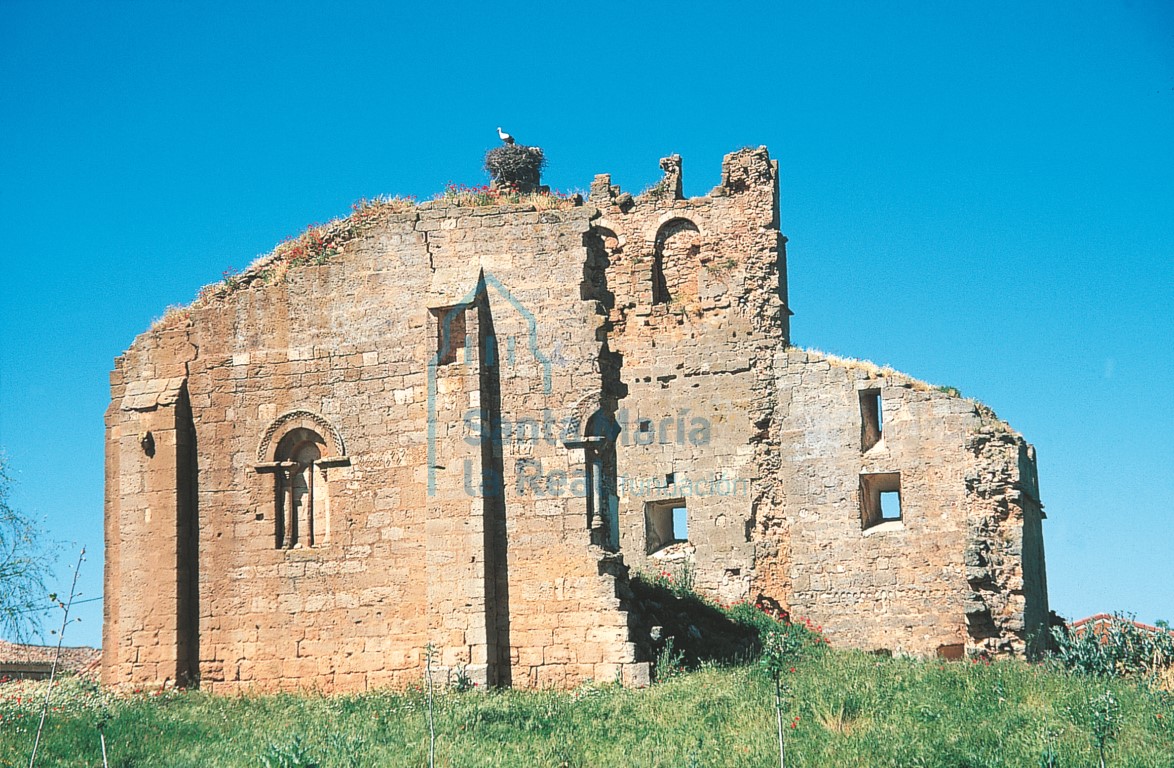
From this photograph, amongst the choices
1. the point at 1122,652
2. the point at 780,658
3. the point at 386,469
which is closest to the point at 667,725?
the point at 780,658

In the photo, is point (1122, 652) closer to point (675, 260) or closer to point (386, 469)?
point (386, 469)

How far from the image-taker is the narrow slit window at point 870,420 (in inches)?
947

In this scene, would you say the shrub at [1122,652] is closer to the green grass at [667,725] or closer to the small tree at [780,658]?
the green grass at [667,725]

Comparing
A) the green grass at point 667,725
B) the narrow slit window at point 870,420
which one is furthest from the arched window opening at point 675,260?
the green grass at point 667,725

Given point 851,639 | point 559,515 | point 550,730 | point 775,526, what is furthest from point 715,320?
point 550,730

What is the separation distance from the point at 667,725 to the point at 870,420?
10.8 meters

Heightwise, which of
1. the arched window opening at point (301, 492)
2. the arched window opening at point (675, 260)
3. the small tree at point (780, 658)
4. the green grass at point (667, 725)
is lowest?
the green grass at point (667, 725)

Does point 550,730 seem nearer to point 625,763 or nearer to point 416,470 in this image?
point 625,763

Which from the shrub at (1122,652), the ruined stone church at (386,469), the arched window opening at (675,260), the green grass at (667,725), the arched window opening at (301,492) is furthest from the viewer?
the arched window opening at (675,260)

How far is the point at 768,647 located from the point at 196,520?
28.5ft

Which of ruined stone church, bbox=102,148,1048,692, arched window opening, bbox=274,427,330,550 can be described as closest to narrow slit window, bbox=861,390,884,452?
ruined stone church, bbox=102,148,1048,692

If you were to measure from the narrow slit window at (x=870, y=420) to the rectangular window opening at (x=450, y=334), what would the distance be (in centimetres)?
867

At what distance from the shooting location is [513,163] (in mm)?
34938

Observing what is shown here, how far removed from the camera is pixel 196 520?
18.8m
